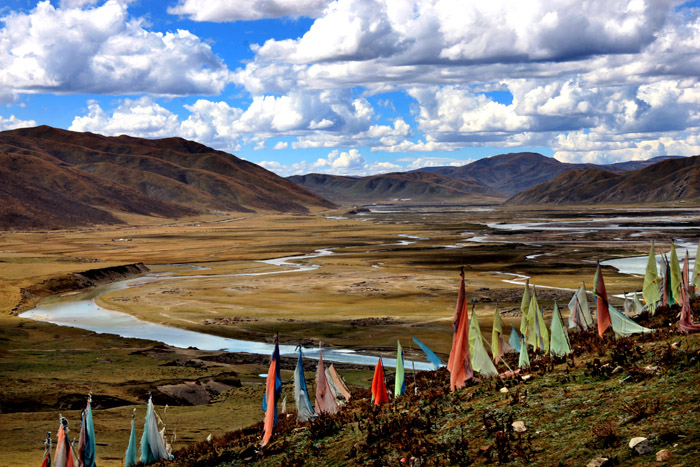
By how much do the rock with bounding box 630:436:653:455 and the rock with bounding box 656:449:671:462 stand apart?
240 mm

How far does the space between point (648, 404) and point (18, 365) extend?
31876 millimetres

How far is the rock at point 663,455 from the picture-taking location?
27.4 ft

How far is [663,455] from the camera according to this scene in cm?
838

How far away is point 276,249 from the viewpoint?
349ft

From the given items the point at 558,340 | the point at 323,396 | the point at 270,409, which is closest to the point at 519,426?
→ the point at 558,340

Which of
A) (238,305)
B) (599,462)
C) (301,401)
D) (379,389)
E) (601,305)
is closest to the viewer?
(599,462)

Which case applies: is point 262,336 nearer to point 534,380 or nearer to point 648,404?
point 534,380

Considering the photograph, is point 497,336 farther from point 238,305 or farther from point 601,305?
point 238,305

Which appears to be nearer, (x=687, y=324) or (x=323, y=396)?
(x=687, y=324)

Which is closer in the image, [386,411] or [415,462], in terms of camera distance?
[415,462]

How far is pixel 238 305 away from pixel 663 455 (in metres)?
47.9

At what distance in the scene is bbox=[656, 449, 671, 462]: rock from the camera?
8.35 meters

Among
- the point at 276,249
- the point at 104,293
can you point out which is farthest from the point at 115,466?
the point at 276,249

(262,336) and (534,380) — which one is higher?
(534,380)
